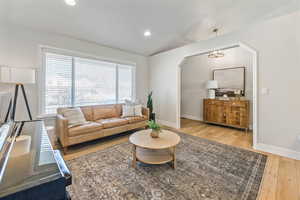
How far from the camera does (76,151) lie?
2.68 m

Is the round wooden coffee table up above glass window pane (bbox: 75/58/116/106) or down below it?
below

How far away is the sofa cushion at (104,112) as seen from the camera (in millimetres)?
3525

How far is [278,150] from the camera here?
2.56 m

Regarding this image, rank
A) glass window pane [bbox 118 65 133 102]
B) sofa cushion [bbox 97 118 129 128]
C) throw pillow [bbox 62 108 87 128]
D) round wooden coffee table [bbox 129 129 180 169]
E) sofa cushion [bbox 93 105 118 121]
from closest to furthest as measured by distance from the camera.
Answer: round wooden coffee table [bbox 129 129 180 169]
throw pillow [bbox 62 108 87 128]
sofa cushion [bbox 97 118 129 128]
sofa cushion [bbox 93 105 118 121]
glass window pane [bbox 118 65 133 102]

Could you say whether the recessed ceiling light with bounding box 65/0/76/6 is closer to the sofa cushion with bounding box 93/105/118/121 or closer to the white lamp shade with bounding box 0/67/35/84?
Result: the white lamp shade with bounding box 0/67/35/84

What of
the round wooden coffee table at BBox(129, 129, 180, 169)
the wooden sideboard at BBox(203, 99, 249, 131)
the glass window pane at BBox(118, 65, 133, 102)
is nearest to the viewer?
the round wooden coffee table at BBox(129, 129, 180, 169)

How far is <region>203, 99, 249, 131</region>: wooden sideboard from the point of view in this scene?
3.88 meters

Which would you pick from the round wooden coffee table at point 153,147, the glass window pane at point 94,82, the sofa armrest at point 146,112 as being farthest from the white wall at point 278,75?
the glass window pane at point 94,82

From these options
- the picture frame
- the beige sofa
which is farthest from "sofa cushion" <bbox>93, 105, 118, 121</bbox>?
the picture frame

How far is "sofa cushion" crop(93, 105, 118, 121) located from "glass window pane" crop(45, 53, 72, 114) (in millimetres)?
701

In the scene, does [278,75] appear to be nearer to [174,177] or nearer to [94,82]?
[174,177]

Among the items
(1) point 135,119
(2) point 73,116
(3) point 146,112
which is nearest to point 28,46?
(2) point 73,116

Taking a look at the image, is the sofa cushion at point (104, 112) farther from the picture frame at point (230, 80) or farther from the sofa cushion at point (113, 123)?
the picture frame at point (230, 80)

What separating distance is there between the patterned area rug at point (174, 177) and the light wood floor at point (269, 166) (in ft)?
0.34
